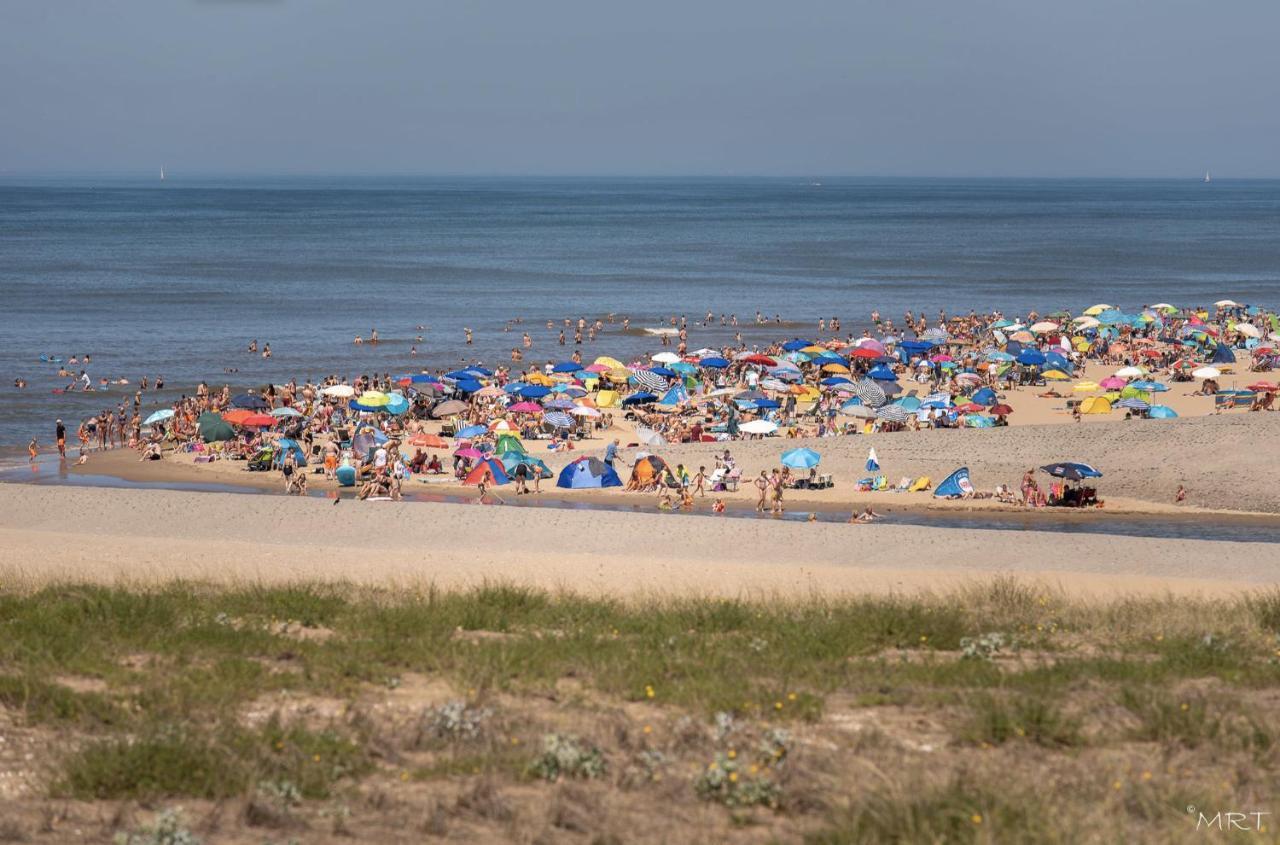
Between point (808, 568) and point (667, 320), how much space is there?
123 feet

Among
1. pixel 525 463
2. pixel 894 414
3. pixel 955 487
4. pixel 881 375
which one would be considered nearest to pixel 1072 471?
pixel 955 487

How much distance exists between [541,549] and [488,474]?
586 cm

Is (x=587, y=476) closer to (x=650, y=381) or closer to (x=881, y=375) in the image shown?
(x=650, y=381)

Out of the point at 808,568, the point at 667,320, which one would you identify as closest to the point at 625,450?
the point at 808,568

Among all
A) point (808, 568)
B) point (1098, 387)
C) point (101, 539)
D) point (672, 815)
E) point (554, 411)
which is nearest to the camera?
point (672, 815)

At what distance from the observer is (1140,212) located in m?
166

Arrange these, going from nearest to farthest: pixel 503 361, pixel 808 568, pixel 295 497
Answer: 1. pixel 808 568
2. pixel 295 497
3. pixel 503 361

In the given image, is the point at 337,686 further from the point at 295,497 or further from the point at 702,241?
the point at 702,241

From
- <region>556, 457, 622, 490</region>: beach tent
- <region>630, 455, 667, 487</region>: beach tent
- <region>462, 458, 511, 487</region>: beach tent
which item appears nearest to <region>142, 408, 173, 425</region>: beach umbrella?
<region>462, 458, 511, 487</region>: beach tent

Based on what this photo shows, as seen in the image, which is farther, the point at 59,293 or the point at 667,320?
the point at 59,293

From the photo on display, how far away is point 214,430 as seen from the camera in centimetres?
2886

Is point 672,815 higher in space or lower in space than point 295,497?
higher

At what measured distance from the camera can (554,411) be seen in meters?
29.9

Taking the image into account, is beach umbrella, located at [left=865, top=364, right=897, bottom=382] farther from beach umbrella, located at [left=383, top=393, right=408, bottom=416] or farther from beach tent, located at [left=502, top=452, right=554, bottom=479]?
beach umbrella, located at [left=383, top=393, right=408, bottom=416]
